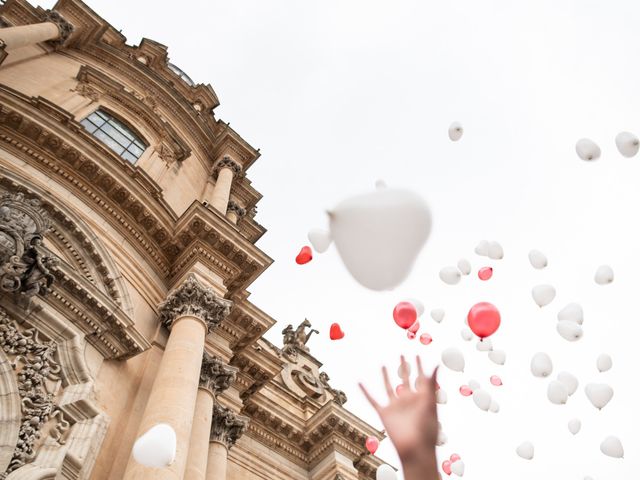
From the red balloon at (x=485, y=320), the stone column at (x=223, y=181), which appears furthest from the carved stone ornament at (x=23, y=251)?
the stone column at (x=223, y=181)

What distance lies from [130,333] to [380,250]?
22.3ft

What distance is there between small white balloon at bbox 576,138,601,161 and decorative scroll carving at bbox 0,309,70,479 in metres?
9.03

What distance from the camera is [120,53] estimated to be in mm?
21953

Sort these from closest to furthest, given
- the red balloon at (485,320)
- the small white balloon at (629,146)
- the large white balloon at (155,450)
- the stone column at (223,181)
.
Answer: the large white balloon at (155,450), the red balloon at (485,320), the small white balloon at (629,146), the stone column at (223,181)

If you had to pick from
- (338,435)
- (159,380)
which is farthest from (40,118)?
(338,435)

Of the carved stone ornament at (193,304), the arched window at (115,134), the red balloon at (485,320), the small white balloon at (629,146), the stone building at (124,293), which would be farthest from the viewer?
the arched window at (115,134)

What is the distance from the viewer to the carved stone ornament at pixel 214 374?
39.7 feet

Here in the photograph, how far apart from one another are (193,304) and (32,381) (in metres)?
3.91

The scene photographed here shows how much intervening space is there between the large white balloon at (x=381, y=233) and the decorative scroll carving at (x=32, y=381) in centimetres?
578

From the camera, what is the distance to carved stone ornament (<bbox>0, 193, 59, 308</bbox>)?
893 centimetres

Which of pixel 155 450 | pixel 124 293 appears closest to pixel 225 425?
pixel 124 293

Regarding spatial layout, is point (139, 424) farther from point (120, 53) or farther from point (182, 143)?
point (120, 53)

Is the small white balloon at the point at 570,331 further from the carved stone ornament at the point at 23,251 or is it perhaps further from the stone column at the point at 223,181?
the stone column at the point at 223,181

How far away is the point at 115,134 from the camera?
17734 mm
